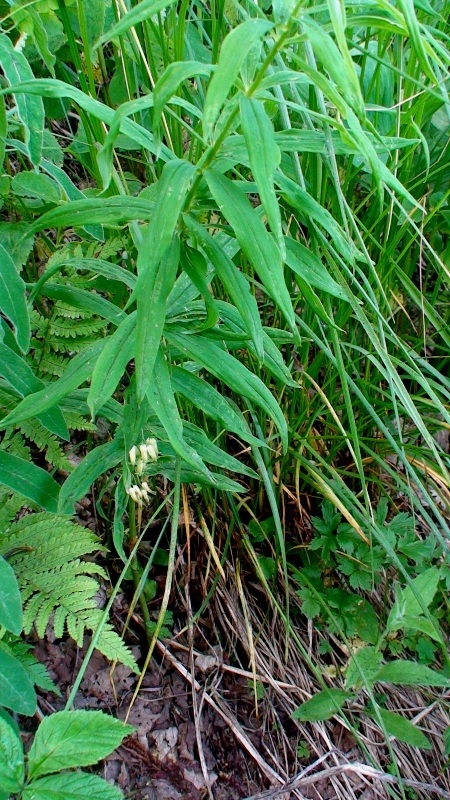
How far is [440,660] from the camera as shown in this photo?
174 cm

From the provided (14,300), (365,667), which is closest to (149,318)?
(14,300)

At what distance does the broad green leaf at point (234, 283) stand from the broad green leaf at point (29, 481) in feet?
1.41

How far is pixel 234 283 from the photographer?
893mm

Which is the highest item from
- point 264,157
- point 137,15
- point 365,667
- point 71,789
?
point 137,15

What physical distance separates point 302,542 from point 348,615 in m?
0.21

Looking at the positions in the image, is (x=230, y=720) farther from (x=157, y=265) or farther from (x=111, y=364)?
(x=157, y=265)

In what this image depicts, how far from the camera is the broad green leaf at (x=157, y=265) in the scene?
0.80 metres

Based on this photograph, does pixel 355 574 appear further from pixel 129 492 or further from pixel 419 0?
pixel 419 0

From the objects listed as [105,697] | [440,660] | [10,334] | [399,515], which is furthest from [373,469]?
[10,334]

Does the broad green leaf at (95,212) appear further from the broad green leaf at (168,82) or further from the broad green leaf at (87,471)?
the broad green leaf at (87,471)

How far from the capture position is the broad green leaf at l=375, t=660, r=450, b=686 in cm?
137

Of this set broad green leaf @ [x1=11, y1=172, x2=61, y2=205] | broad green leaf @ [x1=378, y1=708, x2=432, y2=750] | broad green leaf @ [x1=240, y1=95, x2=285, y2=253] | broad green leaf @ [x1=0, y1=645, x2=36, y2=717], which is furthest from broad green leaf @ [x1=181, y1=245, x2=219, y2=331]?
broad green leaf @ [x1=378, y1=708, x2=432, y2=750]

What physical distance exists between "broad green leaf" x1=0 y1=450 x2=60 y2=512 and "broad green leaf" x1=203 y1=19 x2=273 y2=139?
2.08ft

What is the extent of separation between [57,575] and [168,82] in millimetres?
819
